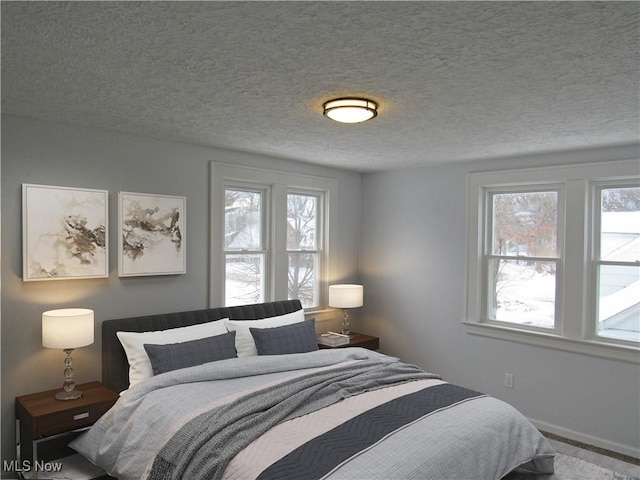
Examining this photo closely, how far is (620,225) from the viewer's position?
3.78 meters

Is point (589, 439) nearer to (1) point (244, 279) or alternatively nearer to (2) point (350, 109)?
(1) point (244, 279)

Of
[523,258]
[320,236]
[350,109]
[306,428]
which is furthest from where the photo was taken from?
[320,236]

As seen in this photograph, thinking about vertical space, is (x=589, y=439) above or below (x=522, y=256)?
below

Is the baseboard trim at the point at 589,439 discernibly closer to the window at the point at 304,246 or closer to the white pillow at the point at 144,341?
the window at the point at 304,246

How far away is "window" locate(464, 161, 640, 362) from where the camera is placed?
3.75 meters

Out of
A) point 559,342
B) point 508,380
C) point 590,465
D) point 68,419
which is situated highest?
point 559,342

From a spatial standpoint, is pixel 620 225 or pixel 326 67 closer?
pixel 326 67

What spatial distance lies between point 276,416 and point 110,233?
190cm

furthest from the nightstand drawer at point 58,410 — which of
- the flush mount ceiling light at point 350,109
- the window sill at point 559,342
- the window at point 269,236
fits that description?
the window sill at point 559,342

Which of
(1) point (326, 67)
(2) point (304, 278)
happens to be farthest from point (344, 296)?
(1) point (326, 67)

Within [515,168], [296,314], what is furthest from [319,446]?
[515,168]

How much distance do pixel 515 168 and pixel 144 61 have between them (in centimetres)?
335

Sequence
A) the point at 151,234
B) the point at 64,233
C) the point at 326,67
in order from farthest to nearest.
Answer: the point at 151,234, the point at 64,233, the point at 326,67

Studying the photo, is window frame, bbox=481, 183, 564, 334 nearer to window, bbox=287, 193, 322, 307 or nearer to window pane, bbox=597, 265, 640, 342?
window pane, bbox=597, 265, 640, 342
